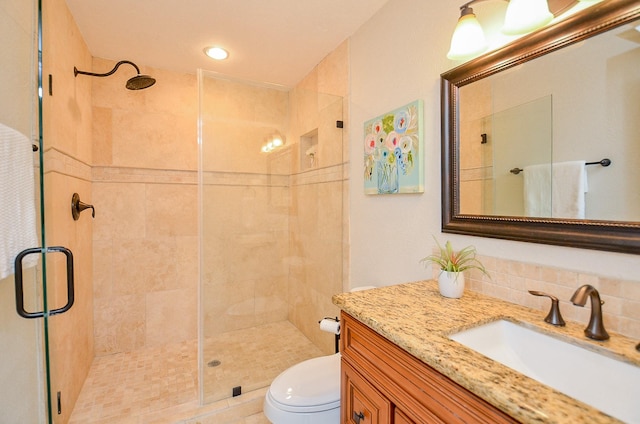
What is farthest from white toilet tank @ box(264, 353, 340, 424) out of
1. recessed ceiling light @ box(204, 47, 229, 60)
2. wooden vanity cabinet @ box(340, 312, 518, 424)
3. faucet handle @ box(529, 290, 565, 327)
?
recessed ceiling light @ box(204, 47, 229, 60)

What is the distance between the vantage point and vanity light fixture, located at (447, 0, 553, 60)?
925 millimetres

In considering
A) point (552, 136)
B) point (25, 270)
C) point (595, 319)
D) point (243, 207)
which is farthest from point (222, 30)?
point (595, 319)

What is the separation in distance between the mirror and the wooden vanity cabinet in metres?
0.61

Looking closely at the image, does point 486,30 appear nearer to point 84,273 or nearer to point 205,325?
point 205,325

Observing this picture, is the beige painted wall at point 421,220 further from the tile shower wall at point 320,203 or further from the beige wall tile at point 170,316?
the beige wall tile at point 170,316

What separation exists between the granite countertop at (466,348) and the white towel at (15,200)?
1020 millimetres

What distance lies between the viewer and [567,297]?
909mm

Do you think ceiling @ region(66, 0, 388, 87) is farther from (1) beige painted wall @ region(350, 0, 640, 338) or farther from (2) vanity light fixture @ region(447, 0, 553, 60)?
(2) vanity light fixture @ region(447, 0, 553, 60)

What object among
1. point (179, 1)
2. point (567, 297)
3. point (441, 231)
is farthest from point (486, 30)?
point (179, 1)

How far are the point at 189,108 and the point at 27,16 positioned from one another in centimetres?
176

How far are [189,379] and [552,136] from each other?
2.54m

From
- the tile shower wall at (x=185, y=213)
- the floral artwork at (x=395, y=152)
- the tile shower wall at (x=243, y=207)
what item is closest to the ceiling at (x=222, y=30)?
the tile shower wall at (x=185, y=213)

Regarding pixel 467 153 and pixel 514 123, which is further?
pixel 467 153

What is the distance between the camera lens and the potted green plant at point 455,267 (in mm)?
1116
